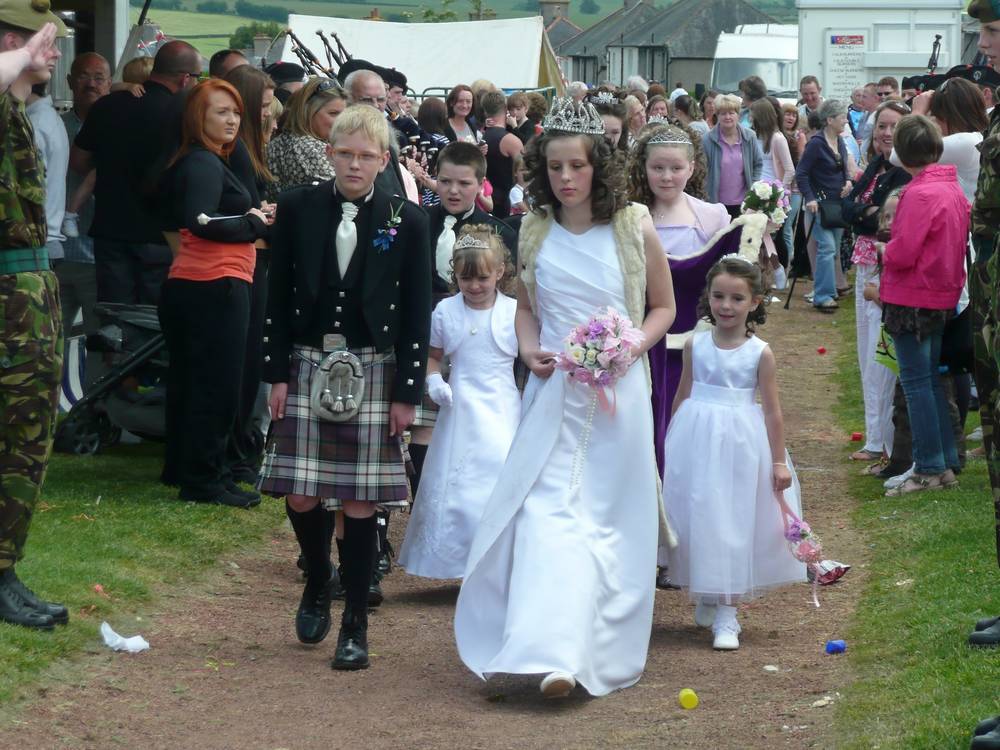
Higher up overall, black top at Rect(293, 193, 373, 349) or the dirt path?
black top at Rect(293, 193, 373, 349)

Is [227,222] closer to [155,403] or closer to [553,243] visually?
[155,403]

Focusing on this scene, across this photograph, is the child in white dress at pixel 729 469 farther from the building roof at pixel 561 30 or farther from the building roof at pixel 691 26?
the building roof at pixel 561 30

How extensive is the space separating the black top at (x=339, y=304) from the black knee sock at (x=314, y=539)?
2.34 feet

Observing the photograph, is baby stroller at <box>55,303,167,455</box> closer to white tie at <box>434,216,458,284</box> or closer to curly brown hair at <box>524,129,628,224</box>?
white tie at <box>434,216,458,284</box>

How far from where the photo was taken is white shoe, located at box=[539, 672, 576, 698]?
228 inches

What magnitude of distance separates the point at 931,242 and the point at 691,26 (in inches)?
4120

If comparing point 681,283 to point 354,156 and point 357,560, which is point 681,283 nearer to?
point 354,156

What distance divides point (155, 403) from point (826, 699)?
5509mm

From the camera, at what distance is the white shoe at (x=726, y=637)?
6.80 meters

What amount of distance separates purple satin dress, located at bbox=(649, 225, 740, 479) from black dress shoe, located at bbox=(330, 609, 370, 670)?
1927 millimetres

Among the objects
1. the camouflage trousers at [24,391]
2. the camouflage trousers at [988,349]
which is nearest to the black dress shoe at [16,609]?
the camouflage trousers at [24,391]

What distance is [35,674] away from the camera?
601 cm

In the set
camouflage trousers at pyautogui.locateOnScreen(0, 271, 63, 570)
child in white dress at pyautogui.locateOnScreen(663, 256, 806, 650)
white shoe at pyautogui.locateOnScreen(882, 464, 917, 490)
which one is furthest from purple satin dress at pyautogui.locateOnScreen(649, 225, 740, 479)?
camouflage trousers at pyautogui.locateOnScreen(0, 271, 63, 570)

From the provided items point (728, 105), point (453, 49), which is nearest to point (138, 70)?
point (728, 105)
